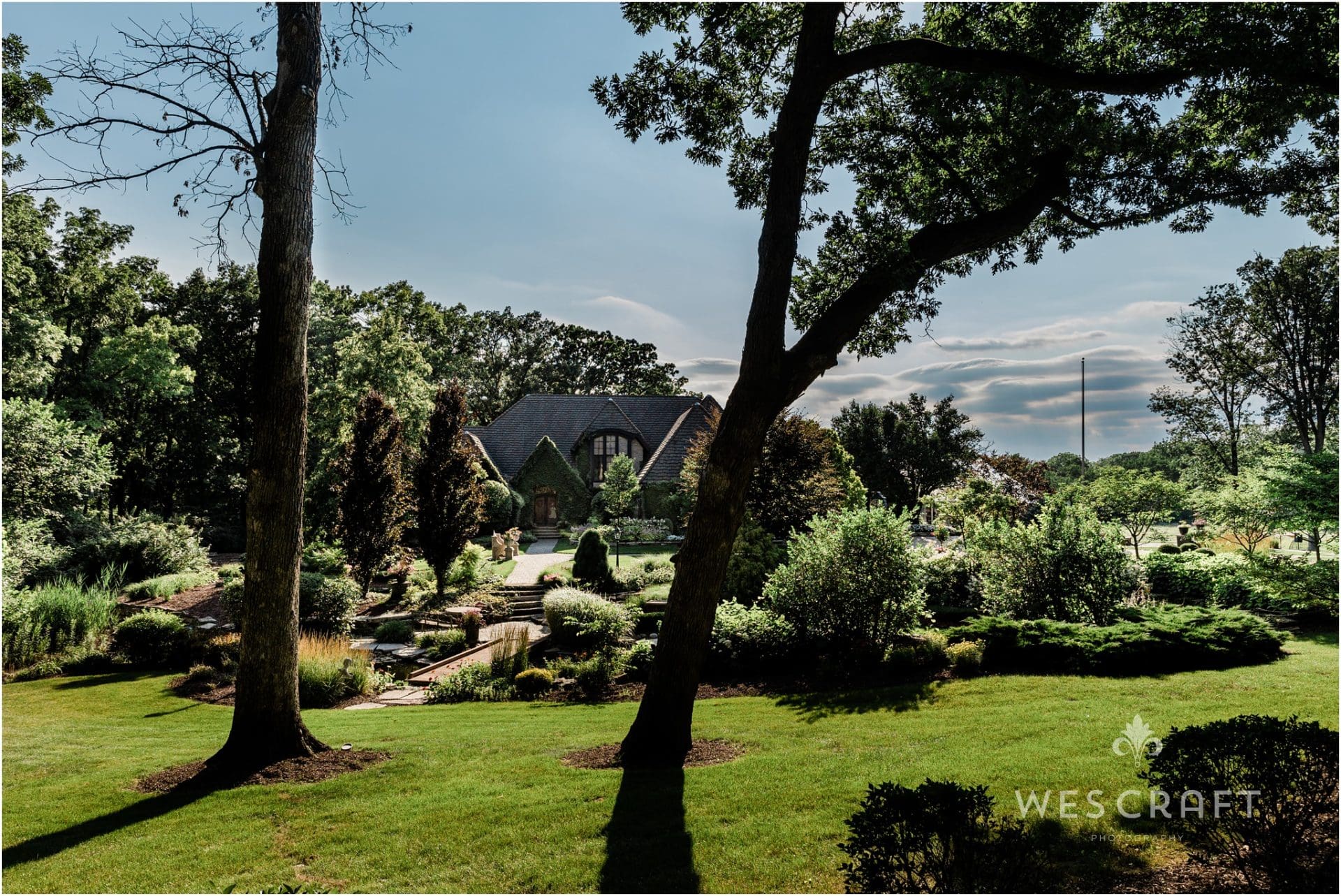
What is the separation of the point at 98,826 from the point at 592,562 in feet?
48.5

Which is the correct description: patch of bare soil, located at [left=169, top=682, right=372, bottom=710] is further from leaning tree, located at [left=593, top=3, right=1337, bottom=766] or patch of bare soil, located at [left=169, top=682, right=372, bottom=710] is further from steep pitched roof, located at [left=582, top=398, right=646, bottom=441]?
steep pitched roof, located at [left=582, top=398, right=646, bottom=441]

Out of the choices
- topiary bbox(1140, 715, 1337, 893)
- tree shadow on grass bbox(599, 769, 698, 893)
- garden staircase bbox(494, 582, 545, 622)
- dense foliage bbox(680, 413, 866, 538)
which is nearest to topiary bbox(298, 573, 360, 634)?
garden staircase bbox(494, 582, 545, 622)

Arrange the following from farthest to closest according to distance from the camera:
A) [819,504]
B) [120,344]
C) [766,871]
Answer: [120,344] < [819,504] < [766,871]

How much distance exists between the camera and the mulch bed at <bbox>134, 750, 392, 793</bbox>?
5812 millimetres

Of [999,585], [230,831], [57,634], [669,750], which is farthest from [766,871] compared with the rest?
[57,634]

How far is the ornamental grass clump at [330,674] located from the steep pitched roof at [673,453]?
71.1 ft

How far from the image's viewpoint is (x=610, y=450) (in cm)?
3572

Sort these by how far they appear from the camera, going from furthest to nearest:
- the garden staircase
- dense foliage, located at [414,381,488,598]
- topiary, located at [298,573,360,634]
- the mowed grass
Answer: dense foliage, located at [414,381,488,598] < the garden staircase < topiary, located at [298,573,360,634] < the mowed grass

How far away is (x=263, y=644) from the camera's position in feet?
20.9

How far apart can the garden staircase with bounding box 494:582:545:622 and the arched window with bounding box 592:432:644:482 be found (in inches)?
623

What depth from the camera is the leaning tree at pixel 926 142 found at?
20.5ft

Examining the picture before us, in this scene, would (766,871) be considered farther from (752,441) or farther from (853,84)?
(853,84)

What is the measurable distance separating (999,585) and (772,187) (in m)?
8.81

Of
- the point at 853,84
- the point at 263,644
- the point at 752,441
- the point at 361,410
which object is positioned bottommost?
the point at 263,644
